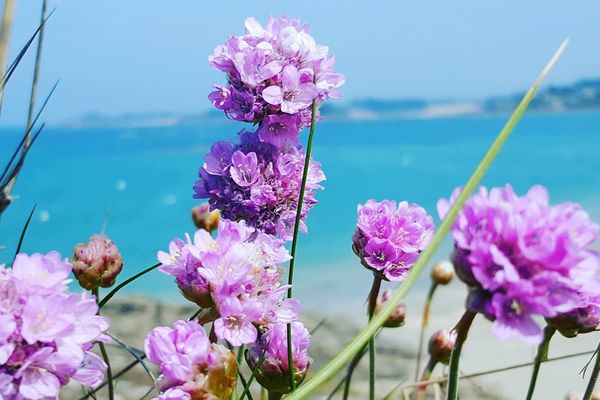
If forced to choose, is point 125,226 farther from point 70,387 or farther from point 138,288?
point 70,387

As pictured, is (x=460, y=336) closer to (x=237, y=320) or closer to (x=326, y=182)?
(x=237, y=320)

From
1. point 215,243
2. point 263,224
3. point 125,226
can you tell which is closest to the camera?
point 215,243

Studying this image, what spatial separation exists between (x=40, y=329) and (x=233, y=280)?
128 millimetres

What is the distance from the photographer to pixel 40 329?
426mm

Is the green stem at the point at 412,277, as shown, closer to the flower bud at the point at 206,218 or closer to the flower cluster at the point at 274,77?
the flower cluster at the point at 274,77

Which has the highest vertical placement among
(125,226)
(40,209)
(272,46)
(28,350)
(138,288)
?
(272,46)

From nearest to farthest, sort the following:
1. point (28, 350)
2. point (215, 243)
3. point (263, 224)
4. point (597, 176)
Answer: point (28, 350)
point (215, 243)
point (263, 224)
point (597, 176)

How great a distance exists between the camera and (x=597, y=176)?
40.9ft

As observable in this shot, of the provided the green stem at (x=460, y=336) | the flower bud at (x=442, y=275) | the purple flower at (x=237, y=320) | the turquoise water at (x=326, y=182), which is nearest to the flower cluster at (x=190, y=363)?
the purple flower at (x=237, y=320)

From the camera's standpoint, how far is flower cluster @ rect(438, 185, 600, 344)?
1.24 feet

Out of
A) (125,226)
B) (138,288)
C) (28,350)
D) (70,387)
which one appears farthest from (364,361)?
(125,226)

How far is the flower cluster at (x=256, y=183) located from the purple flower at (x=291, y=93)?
0.15 feet

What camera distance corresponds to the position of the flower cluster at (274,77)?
0.62 meters

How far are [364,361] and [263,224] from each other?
9.07 feet
